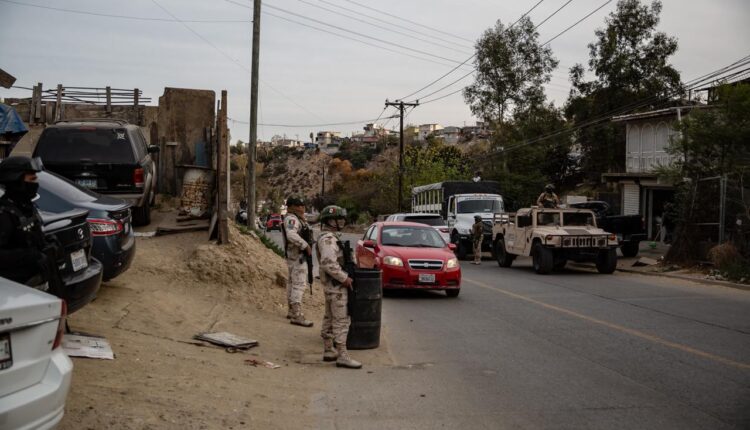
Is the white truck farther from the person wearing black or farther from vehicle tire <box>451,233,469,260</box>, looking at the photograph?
the person wearing black

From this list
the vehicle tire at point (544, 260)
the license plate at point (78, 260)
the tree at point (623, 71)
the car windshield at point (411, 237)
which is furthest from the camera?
the tree at point (623, 71)

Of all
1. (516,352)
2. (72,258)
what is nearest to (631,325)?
(516,352)

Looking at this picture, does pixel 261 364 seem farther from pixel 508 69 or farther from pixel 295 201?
pixel 508 69

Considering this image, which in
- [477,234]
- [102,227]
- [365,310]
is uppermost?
[102,227]

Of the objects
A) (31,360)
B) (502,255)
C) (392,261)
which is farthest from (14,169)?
(502,255)

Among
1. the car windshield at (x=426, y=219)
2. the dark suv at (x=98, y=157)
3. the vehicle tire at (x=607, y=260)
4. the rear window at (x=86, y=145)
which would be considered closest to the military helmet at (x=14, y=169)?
the dark suv at (x=98, y=157)

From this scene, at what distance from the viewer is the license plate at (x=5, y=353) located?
12.2 ft

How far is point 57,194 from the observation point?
8.28 m

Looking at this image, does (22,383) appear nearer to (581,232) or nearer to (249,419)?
(249,419)

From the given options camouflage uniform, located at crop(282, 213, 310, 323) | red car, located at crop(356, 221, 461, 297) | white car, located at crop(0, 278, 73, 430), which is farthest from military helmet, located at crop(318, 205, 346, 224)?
red car, located at crop(356, 221, 461, 297)

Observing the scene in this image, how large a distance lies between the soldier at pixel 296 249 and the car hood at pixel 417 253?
4013mm

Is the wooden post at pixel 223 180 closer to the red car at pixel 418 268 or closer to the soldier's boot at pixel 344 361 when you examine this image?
the red car at pixel 418 268

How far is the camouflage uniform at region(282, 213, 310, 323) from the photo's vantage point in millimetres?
10133

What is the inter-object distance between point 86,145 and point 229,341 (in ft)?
19.6
